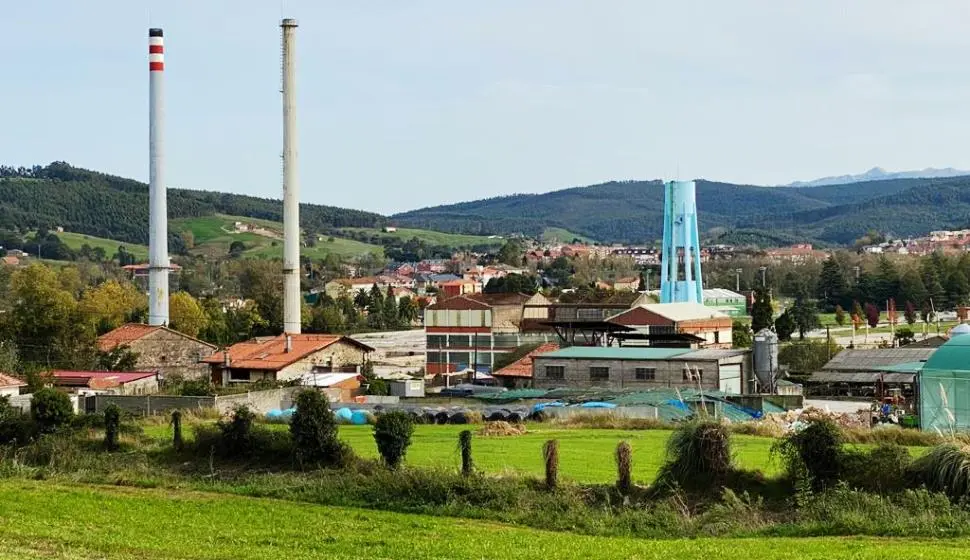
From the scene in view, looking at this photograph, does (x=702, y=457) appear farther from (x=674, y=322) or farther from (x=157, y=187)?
(x=157, y=187)

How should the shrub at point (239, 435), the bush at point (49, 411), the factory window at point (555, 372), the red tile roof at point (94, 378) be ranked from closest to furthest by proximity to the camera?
the shrub at point (239, 435) → the bush at point (49, 411) → the red tile roof at point (94, 378) → the factory window at point (555, 372)

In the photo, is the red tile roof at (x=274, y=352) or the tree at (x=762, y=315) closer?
the red tile roof at (x=274, y=352)

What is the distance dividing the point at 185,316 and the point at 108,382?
25879 millimetres

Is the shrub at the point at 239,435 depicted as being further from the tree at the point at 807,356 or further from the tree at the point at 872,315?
the tree at the point at 872,315

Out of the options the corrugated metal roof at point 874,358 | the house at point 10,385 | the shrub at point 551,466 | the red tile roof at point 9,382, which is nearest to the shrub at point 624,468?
the shrub at point 551,466

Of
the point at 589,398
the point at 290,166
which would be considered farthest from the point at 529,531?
the point at 290,166

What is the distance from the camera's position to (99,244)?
17525 centimetres

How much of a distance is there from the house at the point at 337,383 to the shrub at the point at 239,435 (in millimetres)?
18335

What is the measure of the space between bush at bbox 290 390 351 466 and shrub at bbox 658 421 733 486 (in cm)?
559

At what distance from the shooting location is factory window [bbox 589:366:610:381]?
44.5 metres

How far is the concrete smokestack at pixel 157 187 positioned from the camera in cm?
6206

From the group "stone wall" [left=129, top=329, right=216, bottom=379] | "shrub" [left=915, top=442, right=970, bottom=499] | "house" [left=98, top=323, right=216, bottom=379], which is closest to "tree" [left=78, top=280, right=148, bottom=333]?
"house" [left=98, top=323, right=216, bottom=379]

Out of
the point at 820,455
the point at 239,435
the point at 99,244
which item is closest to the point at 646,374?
the point at 239,435

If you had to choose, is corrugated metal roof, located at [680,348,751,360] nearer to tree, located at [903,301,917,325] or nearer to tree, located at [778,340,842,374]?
tree, located at [778,340,842,374]
